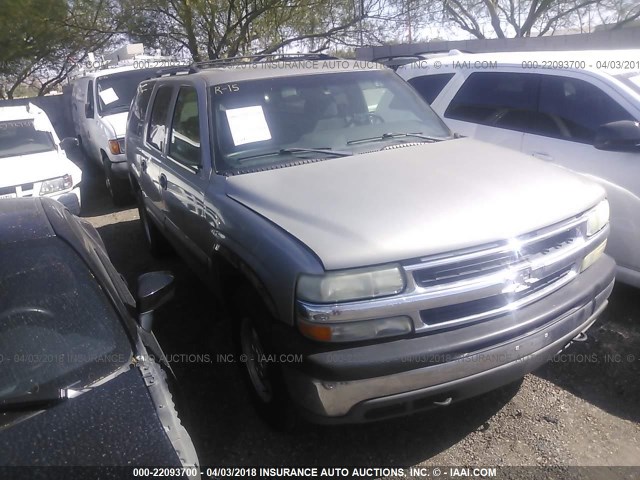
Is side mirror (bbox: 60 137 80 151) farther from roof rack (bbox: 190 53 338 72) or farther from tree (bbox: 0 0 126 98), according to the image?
tree (bbox: 0 0 126 98)

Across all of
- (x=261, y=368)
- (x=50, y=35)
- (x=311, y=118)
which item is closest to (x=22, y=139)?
(x=311, y=118)

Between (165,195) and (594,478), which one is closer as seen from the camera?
(594,478)

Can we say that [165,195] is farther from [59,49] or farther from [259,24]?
[59,49]

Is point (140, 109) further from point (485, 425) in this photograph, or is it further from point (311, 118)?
point (485, 425)

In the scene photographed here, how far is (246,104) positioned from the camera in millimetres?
3686

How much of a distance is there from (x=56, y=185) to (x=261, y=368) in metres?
5.32

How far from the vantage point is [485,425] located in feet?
10.1

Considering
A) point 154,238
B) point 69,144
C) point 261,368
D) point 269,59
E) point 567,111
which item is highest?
point 269,59

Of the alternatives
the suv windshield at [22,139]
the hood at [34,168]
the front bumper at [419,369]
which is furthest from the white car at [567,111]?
the suv windshield at [22,139]

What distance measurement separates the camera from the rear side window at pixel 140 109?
5435 millimetres

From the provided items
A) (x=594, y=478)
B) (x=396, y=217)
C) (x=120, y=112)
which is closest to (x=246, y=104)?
(x=396, y=217)

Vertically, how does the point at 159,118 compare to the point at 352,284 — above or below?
above

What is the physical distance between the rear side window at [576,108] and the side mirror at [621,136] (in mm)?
230

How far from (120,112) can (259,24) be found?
562 centimetres
